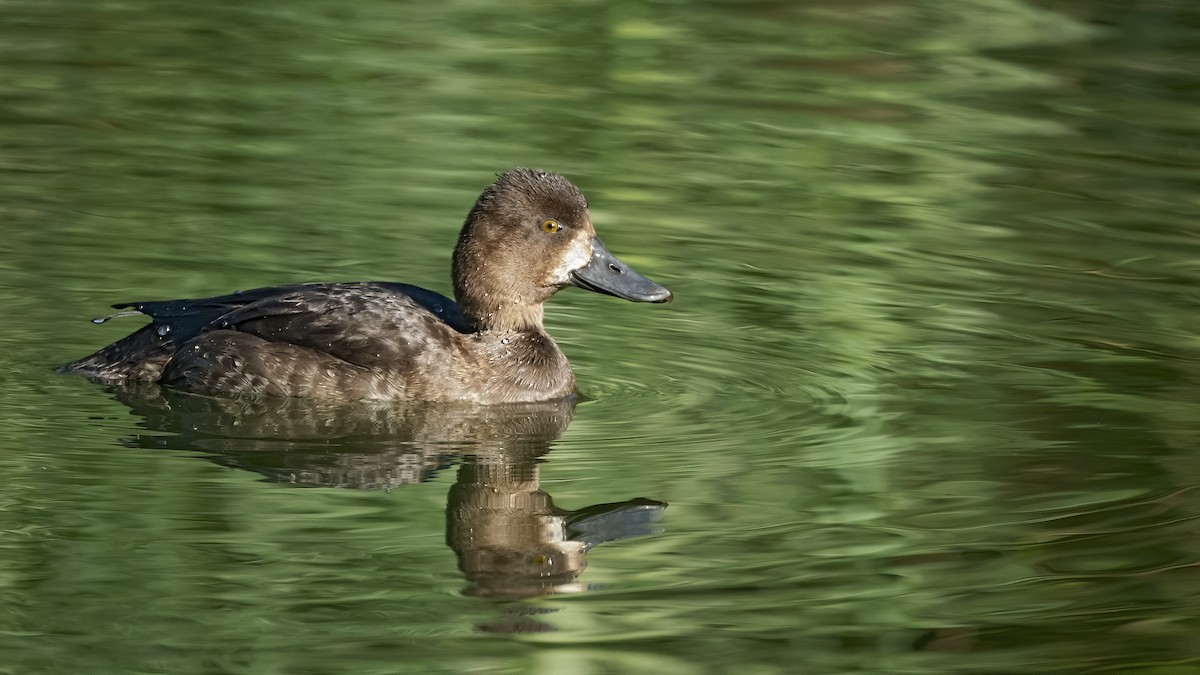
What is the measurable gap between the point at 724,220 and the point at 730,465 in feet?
15.1

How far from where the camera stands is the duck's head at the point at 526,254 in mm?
9281

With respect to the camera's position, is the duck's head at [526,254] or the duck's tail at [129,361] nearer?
the duck's tail at [129,361]

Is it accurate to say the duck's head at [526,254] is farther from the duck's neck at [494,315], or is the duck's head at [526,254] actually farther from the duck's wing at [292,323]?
the duck's wing at [292,323]

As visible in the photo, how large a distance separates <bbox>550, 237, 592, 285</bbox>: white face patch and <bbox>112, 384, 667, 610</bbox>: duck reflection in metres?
0.68

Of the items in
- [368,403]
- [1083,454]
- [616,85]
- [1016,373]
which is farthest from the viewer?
[616,85]

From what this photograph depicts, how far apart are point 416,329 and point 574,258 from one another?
2.83 ft

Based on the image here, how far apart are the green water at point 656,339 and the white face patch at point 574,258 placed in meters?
0.59

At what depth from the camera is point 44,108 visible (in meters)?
14.3

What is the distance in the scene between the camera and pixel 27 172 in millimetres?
12578

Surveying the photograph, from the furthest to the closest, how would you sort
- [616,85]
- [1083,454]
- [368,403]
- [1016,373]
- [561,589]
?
A: [616,85] → [1016,373] → [368,403] → [1083,454] → [561,589]

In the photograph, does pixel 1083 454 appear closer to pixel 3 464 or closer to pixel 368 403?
pixel 368 403

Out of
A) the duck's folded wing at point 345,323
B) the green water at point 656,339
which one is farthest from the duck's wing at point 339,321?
the green water at point 656,339

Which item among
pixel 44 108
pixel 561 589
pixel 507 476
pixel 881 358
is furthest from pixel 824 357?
pixel 44 108

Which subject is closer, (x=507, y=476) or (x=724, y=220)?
(x=507, y=476)
